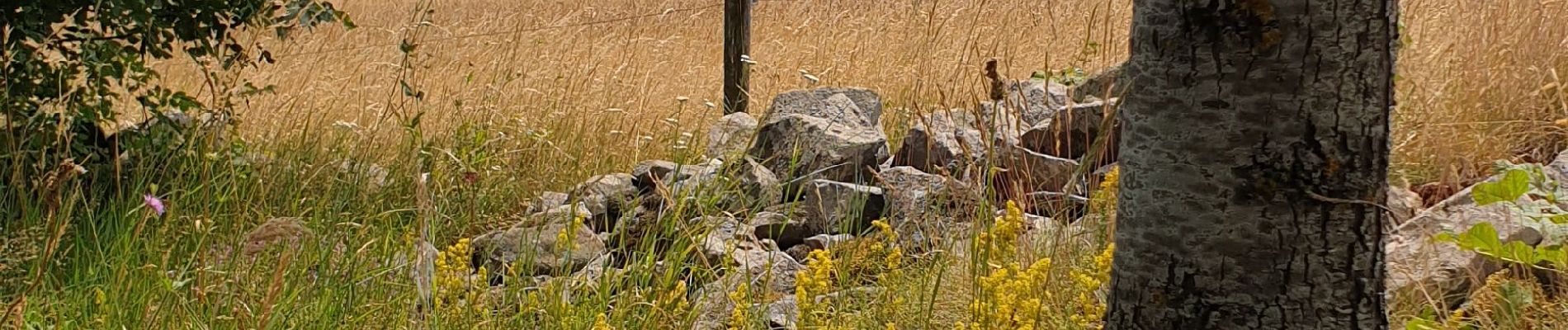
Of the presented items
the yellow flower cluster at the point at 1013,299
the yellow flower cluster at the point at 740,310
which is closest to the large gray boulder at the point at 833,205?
the yellow flower cluster at the point at 740,310

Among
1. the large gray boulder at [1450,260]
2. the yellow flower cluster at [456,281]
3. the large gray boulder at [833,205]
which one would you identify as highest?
the yellow flower cluster at [456,281]

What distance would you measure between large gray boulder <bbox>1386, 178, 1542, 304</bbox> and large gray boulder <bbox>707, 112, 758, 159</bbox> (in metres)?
2.04

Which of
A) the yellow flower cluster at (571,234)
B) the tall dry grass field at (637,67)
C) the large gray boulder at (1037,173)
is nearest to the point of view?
the yellow flower cluster at (571,234)

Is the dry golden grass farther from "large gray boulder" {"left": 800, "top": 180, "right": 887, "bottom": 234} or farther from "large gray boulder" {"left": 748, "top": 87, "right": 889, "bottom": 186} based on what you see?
"large gray boulder" {"left": 800, "top": 180, "right": 887, "bottom": 234}

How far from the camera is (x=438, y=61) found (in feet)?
26.4

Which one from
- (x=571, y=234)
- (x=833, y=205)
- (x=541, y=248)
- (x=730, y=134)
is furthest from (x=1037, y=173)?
(x=571, y=234)

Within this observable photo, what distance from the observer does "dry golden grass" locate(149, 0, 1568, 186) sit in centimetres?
400

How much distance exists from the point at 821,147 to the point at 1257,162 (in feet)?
8.55

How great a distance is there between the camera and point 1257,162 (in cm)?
172

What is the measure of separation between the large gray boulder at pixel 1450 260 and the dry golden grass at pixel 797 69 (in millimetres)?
754

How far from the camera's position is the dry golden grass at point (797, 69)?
400 centimetres

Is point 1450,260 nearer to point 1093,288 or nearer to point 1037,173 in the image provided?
point 1093,288

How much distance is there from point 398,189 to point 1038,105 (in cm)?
220

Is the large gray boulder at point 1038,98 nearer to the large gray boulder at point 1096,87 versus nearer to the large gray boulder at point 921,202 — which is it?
the large gray boulder at point 1096,87
